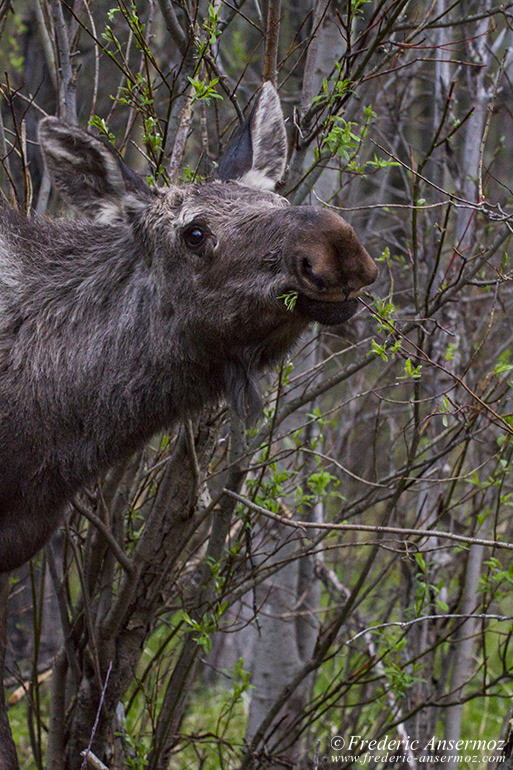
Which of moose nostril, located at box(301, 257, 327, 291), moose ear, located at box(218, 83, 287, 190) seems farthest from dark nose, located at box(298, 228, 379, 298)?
moose ear, located at box(218, 83, 287, 190)

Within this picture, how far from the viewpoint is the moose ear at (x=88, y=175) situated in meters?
3.60

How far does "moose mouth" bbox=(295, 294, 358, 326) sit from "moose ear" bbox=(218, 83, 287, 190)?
1058mm

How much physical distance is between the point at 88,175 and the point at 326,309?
1422mm

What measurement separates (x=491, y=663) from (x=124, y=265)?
666 centimetres

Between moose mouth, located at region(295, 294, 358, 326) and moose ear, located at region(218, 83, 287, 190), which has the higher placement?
moose ear, located at region(218, 83, 287, 190)

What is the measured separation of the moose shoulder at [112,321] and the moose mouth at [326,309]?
0.20m

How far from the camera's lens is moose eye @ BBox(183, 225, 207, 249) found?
11.2 ft

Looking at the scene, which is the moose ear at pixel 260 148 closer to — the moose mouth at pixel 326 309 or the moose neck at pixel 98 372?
the moose neck at pixel 98 372

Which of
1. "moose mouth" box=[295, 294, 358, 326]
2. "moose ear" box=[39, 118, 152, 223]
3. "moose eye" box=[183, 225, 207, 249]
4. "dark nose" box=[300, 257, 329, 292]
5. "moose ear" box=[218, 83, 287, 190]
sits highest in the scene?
"moose ear" box=[218, 83, 287, 190]

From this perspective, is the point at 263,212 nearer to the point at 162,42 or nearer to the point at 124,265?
the point at 124,265

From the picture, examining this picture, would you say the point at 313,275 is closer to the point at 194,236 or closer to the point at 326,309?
the point at 326,309

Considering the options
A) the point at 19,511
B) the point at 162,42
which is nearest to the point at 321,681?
the point at 19,511

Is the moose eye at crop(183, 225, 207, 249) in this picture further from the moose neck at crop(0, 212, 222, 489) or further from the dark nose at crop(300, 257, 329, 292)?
the dark nose at crop(300, 257, 329, 292)

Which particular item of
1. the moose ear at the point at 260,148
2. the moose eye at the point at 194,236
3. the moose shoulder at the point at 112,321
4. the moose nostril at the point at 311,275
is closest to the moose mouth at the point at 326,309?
the moose nostril at the point at 311,275
